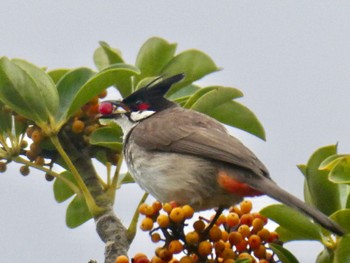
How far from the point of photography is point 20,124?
142 inches

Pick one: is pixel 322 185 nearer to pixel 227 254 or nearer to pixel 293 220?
pixel 293 220

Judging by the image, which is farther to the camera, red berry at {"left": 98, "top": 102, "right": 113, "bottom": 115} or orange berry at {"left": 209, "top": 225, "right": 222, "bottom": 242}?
red berry at {"left": 98, "top": 102, "right": 113, "bottom": 115}

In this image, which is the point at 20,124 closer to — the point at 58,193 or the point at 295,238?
the point at 58,193

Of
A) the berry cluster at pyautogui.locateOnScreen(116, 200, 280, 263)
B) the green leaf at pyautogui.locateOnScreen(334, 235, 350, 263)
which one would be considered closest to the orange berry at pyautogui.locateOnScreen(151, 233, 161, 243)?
the berry cluster at pyautogui.locateOnScreen(116, 200, 280, 263)

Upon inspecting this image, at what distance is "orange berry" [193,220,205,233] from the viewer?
10.2 ft

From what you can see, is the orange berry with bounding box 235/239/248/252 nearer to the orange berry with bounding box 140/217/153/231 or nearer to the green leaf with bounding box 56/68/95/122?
the orange berry with bounding box 140/217/153/231

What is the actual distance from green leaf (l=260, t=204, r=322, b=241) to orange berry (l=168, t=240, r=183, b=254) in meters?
0.31

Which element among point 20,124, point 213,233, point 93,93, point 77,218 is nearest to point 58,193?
point 77,218

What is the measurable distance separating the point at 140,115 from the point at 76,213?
2.99ft

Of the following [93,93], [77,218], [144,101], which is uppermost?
[93,93]

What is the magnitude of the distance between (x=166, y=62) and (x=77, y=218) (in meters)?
0.81

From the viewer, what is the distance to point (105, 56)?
3.97 m

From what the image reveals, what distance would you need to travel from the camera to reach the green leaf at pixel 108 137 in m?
3.42

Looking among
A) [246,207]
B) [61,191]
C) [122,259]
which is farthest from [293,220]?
[61,191]
